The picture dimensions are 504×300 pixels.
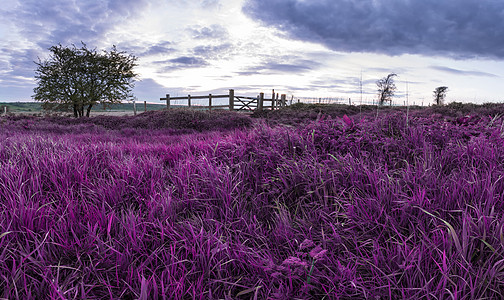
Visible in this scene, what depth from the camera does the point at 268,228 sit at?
206 centimetres

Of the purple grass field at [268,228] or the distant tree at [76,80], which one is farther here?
the distant tree at [76,80]

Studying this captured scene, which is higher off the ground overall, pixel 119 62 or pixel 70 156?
pixel 119 62

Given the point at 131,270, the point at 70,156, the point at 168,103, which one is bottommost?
the point at 131,270

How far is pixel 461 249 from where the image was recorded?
4.64 ft

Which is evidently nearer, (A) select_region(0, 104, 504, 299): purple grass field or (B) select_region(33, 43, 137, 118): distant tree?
(A) select_region(0, 104, 504, 299): purple grass field

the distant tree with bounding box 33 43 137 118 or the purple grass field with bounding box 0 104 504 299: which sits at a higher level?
the distant tree with bounding box 33 43 137 118

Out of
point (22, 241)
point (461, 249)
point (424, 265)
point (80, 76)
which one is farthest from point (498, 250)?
point (80, 76)

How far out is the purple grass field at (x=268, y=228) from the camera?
4.56 ft

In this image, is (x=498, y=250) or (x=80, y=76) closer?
(x=498, y=250)

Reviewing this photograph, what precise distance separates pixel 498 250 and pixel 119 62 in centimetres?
2623

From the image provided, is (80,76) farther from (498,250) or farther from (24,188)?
(498,250)

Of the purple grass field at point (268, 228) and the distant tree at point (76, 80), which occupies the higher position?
the distant tree at point (76, 80)

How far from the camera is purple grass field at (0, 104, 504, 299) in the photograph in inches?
54.7

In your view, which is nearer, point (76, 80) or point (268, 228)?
point (268, 228)
